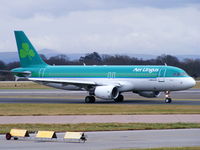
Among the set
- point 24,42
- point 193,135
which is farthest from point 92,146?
point 24,42

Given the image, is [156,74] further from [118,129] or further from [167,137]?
[167,137]

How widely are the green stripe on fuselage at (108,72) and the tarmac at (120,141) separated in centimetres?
2579

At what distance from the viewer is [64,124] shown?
28078mm

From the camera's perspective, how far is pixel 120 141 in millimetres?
21391

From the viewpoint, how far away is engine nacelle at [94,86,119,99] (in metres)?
49.8

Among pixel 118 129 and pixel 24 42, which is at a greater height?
pixel 24 42

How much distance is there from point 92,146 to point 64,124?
838cm

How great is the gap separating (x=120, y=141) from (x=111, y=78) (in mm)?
31402

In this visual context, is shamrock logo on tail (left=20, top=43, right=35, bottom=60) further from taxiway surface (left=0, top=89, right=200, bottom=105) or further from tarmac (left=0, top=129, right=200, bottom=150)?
tarmac (left=0, top=129, right=200, bottom=150)

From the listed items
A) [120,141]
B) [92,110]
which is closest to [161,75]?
[92,110]

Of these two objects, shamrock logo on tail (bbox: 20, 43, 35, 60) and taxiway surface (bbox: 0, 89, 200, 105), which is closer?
taxiway surface (bbox: 0, 89, 200, 105)

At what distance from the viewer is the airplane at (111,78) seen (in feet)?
165

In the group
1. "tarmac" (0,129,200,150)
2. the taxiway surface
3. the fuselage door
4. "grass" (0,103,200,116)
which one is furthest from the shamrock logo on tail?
"tarmac" (0,129,200,150)

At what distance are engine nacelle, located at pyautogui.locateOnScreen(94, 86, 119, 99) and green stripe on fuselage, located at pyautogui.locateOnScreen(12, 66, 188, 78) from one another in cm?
234
